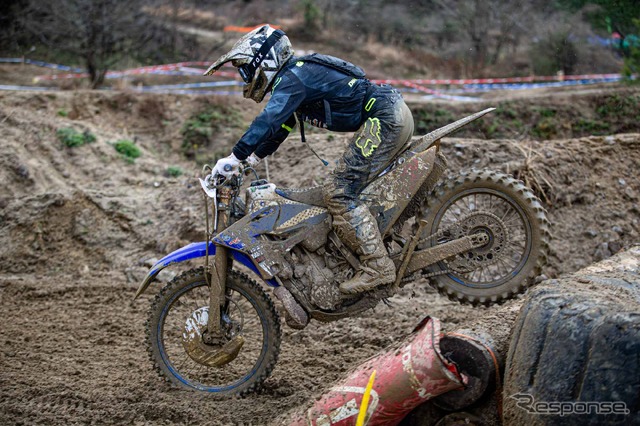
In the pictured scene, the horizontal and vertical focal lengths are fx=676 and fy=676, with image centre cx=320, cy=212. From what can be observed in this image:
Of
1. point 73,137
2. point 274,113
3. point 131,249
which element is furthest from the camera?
point 73,137

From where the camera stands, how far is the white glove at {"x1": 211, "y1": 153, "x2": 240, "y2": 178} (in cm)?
492

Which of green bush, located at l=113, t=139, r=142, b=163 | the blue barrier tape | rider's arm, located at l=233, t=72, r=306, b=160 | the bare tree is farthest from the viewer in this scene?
the blue barrier tape

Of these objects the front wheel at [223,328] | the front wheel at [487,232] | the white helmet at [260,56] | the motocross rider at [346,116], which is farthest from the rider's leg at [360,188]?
the white helmet at [260,56]

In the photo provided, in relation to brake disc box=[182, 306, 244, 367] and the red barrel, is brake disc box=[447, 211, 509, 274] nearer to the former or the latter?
the red barrel

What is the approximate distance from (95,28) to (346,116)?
12929 millimetres

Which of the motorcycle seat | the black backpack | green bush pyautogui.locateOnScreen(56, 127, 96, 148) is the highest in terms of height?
the black backpack

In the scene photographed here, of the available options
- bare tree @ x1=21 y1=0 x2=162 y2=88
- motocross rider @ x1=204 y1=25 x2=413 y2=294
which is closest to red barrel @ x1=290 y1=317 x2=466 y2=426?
motocross rider @ x1=204 y1=25 x2=413 y2=294

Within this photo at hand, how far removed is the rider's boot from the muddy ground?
87 centimetres

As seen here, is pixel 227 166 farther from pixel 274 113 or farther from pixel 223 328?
pixel 223 328

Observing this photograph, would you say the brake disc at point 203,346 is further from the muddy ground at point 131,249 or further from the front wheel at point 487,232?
the front wheel at point 487,232

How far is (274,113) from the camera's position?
16.0 feet

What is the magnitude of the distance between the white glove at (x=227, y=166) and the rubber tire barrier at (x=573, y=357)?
2264 millimetres

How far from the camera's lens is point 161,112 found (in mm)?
13008

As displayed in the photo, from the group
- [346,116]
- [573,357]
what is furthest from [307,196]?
[573,357]
